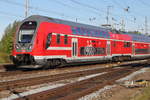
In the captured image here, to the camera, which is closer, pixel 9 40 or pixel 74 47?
pixel 74 47

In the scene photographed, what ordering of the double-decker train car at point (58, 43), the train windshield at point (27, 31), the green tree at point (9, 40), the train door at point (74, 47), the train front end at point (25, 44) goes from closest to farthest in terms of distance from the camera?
the train front end at point (25, 44) → the double-decker train car at point (58, 43) → the train windshield at point (27, 31) → the train door at point (74, 47) → the green tree at point (9, 40)

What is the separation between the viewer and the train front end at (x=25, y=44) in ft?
54.8

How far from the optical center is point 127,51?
97.4 ft

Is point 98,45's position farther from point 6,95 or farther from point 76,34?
point 6,95

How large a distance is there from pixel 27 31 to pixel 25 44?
42.7 inches

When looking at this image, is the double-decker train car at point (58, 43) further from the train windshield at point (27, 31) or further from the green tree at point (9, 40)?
the green tree at point (9, 40)

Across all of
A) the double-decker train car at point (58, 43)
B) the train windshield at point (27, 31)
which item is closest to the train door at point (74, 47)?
the double-decker train car at point (58, 43)

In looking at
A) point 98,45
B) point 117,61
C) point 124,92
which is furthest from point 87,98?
point 117,61

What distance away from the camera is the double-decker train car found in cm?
1688

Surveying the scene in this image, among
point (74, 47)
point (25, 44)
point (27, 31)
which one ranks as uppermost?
point (27, 31)

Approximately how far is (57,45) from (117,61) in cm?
1221

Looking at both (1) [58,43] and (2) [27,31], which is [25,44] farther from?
(1) [58,43]

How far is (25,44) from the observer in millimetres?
16953

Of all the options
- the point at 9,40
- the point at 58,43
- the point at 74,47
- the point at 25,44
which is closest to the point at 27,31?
the point at 25,44
